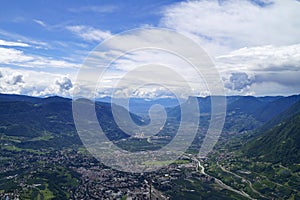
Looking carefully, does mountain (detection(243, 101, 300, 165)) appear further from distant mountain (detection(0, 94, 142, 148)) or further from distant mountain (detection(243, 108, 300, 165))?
distant mountain (detection(0, 94, 142, 148))

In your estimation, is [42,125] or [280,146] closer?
[280,146]

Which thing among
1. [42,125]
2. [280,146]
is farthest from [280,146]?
[42,125]

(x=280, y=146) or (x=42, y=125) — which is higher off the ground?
(x=42, y=125)

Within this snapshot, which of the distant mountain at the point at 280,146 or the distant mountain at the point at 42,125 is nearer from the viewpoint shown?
the distant mountain at the point at 280,146

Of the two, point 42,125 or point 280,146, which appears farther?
point 42,125

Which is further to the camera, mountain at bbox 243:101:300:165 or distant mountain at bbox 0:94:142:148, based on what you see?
distant mountain at bbox 0:94:142:148

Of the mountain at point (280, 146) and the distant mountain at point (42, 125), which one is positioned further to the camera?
the distant mountain at point (42, 125)

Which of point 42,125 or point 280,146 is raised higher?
point 42,125

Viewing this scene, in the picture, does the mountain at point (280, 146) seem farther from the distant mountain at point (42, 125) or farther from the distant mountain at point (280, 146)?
the distant mountain at point (42, 125)

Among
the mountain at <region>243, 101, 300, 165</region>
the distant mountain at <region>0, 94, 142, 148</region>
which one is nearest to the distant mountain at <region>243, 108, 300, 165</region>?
the mountain at <region>243, 101, 300, 165</region>

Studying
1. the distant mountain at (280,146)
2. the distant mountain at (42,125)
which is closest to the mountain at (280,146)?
the distant mountain at (280,146)

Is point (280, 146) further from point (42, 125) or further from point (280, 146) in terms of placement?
point (42, 125)

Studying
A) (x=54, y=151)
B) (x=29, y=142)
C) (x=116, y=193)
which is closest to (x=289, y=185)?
(x=116, y=193)
